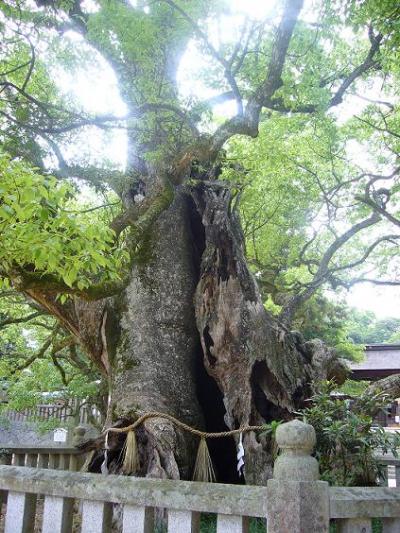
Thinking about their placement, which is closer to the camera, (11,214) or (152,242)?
(11,214)

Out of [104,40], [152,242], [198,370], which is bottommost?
[198,370]

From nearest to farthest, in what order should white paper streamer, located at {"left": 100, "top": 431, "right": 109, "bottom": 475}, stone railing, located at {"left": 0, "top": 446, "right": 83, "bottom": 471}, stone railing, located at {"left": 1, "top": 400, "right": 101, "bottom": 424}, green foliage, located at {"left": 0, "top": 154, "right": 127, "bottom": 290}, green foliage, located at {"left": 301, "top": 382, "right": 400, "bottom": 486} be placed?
1. green foliage, located at {"left": 0, "top": 154, "right": 127, "bottom": 290}
2. green foliage, located at {"left": 301, "top": 382, "right": 400, "bottom": 486}
3. white paper streamer, located at {"left": 100, "top": 431, "right": 109, "bottom": 475}
4. stone railing, located at {"left": 0, "top": 446, "right": 83, "bottom": 471}
5. stone railing, located at {"left": 1, "top": 400, "right": 101, "bottom": 424}

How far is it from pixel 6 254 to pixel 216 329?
10.2 ft

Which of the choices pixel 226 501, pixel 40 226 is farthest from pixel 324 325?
pixel 226 501

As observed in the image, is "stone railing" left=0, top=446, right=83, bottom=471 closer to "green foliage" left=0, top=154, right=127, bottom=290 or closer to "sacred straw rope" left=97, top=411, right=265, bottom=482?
"sacred straw rope" left=97, top=411, right=265, bottom=482

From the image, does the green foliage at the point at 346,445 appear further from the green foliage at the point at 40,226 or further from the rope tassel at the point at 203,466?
the green foliage at the point at 40,226

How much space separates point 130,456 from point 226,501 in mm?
2709

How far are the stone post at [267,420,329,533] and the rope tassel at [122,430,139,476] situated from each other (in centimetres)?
288

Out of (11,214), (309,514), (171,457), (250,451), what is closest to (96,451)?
(171,457)

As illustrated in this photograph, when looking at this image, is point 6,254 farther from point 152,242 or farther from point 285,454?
point 152,242

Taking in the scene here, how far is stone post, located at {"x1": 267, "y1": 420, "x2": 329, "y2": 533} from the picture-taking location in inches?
97.7

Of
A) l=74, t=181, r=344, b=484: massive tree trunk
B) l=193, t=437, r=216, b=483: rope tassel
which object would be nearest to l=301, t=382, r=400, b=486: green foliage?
l=74, t=181, r=344, b=484: massive tree trunk

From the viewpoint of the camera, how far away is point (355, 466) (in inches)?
199

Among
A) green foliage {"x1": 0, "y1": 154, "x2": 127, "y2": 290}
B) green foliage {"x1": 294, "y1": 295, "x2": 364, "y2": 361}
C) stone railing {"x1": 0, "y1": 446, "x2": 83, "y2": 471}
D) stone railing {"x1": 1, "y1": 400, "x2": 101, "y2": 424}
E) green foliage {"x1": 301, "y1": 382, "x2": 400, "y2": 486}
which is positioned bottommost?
stone railing {"x1": 0, "y1": 446, "x2": 83, "y2": 471}
